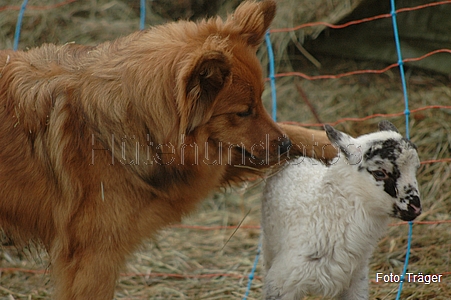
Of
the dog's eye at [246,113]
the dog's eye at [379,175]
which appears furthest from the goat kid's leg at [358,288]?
the dog's eye at [246,113]

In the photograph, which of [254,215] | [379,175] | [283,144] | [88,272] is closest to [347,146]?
[379,175]

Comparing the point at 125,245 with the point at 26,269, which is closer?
the point at 125,245

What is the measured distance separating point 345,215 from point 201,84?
1.23 meters

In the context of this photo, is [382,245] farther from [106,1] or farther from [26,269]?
[106,1]

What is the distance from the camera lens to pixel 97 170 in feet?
11.2

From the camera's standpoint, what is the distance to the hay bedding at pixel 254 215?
196 inches

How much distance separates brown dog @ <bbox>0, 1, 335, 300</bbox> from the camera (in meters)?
3.29

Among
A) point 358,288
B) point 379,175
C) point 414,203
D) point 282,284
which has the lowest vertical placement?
point 358,288

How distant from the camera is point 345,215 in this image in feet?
11.6

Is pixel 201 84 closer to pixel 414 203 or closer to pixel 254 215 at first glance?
pixel 414 203

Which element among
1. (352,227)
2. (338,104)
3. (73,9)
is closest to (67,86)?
(352,227)

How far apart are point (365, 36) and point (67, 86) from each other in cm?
429

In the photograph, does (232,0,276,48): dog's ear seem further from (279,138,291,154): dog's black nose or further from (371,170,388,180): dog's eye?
(371,170,388,180): dog's eye

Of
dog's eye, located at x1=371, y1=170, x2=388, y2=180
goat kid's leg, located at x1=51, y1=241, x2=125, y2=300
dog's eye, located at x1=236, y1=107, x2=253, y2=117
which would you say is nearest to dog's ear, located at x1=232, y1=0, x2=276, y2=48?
dog's eye, located at x1=236, y1=107, x2=253, y2=117
